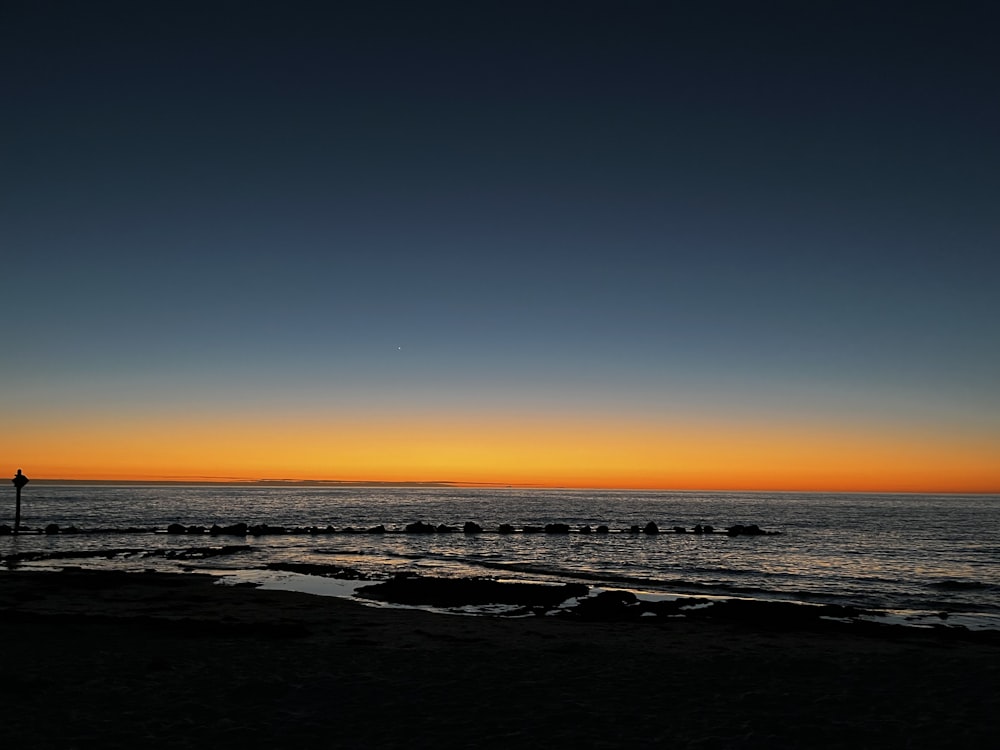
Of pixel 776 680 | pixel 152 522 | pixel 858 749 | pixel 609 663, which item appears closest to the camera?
pixel 858 749

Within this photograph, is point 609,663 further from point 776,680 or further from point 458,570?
point 458,570

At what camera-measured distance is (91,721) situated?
12016 millimetres

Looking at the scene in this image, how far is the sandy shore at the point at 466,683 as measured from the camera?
469 inches

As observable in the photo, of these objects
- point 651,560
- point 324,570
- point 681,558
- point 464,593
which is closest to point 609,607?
point 464,593

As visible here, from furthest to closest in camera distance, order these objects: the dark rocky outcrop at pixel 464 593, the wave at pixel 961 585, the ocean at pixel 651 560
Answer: the wave at pixel 961 585
the ocean at pixel 651 560
the dark rocky outcrop at pixel 464 593

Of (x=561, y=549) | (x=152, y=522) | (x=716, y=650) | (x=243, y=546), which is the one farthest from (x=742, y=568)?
(x=152, y=522)

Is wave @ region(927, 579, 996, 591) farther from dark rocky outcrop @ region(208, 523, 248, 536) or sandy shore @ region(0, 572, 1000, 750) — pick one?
dark rocky outcrop @ region(208, 523, 248, 536)

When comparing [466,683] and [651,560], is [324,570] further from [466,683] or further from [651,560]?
[466,683]

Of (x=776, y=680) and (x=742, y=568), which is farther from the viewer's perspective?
(x=742, y=568)

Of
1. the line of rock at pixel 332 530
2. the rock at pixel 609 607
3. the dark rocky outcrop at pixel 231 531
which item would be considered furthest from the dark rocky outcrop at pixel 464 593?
the line of rock at pixel 332 530

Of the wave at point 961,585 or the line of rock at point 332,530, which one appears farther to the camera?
the line of rock at point 332,530

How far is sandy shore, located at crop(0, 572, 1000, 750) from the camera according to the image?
11906mm

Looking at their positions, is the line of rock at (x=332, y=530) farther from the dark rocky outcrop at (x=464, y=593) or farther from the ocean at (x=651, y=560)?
the dark rocky outcrop at (x=464, y=593)

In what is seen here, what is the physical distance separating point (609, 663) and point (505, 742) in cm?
659
